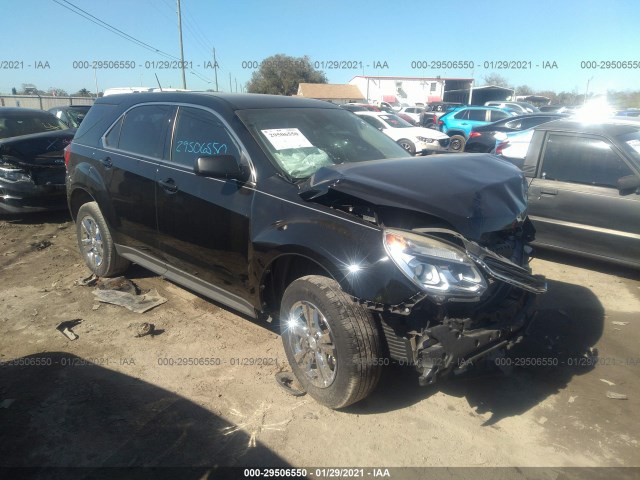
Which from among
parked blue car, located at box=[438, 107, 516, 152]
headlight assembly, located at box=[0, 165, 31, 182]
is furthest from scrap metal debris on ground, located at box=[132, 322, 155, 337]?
parked blue car, located at box=[438, 107, 516, 152]

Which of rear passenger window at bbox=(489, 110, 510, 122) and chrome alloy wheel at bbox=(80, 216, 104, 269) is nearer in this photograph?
chrome alloy wheel at bbox=(80, 216, 104, 269)

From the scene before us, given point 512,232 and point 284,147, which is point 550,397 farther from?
point 284,147

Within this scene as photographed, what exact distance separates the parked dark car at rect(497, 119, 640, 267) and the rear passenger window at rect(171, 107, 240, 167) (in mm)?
3693

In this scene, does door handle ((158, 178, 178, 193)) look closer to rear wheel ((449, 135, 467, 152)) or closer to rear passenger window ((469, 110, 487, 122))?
rear wheel ((449, 135, 467, 152))

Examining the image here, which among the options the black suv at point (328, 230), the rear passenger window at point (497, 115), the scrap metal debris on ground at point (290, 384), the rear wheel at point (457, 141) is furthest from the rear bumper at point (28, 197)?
the rear passenger window at point (497, 115)

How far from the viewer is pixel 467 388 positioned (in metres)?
3.14

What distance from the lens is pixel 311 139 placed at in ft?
11.4

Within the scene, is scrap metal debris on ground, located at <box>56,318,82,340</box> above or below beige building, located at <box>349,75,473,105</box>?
below

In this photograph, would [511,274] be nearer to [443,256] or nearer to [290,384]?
[443,256]

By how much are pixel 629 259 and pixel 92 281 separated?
18.2 ft

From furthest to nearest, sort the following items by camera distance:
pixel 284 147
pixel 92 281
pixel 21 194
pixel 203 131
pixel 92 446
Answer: pixel 21 194 < pixel 92 281 < pixel 203 131 < pixel 284 147 < pixel 92 446

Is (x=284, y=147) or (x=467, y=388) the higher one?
(x=284, y=147)

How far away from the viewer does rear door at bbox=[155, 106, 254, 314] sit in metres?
3.21

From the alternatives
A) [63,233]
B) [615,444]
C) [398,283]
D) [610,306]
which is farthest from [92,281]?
[610,306]
